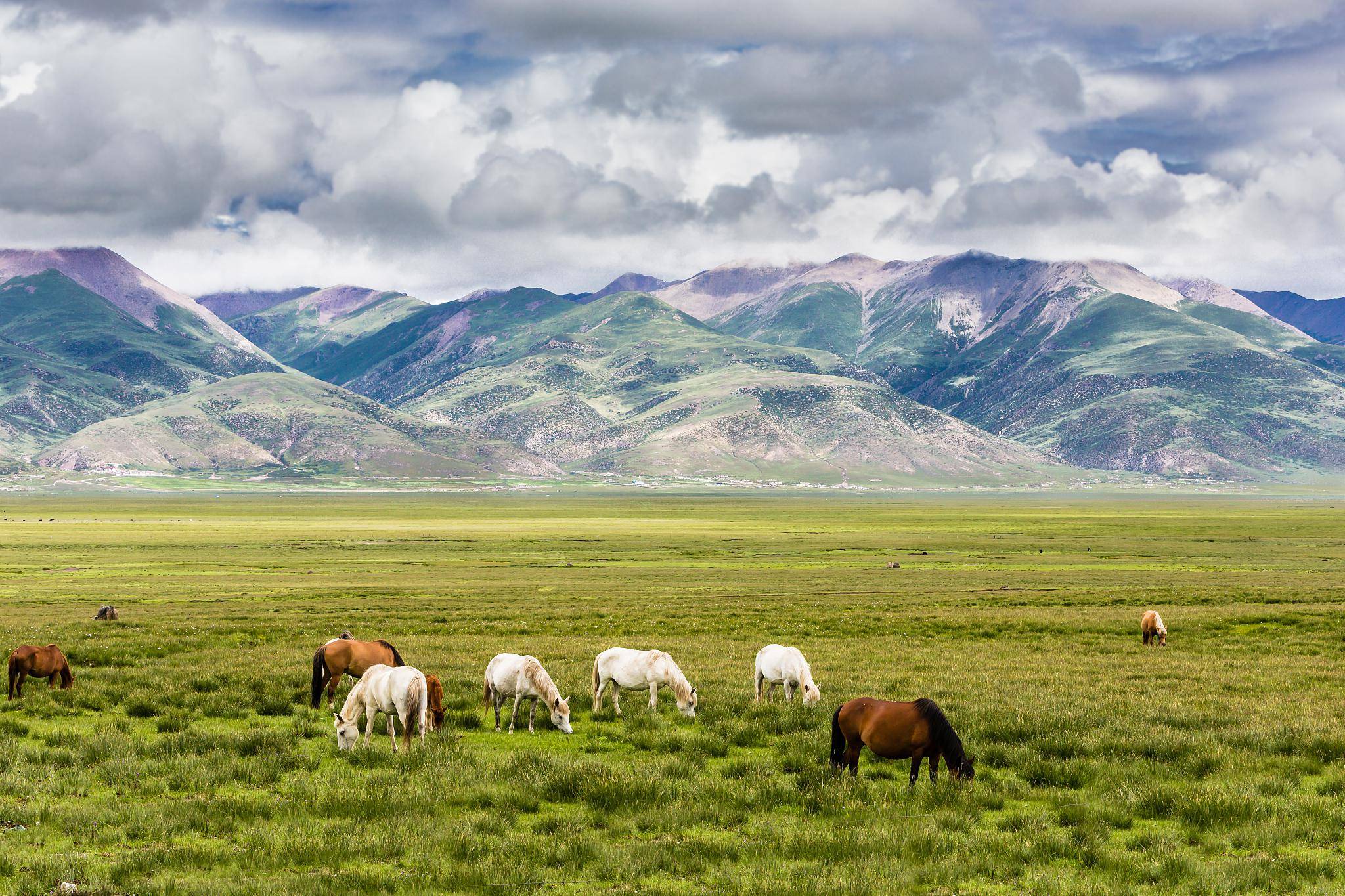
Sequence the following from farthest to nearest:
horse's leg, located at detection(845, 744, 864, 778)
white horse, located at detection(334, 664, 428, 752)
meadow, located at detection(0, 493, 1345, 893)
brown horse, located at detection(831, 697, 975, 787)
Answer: white horse, located at detection(334, 664, 428, 752) → horse's leg, located at detection(845, 744, 864, 778) → brown horse, located at detection(831, 697, 975, 787) → meadow, located at detection(0, 493, 1345, 893)

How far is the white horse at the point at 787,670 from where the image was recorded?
2023cm

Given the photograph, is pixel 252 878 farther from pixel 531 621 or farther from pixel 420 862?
pixel 531 621

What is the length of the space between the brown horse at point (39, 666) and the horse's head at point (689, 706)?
13.6 metres

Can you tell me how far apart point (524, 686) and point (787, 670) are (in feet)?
17.4

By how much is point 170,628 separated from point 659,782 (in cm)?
2949

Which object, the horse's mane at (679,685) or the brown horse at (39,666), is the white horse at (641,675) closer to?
the horse's mane at (679,685)

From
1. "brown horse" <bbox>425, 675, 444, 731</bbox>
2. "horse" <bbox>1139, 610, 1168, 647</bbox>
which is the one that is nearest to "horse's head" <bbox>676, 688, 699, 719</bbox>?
"brown horse" <bbox>425, 675, 444, 731</bbox>

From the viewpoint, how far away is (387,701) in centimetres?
1644

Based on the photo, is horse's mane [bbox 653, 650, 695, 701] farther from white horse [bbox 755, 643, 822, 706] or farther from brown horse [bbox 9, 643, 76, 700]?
brown horse [bbox 9, 643, 76, 700]

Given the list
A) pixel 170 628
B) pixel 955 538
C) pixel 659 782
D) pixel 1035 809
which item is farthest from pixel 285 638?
pixel 955 538

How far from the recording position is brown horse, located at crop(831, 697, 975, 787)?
46.2 ft

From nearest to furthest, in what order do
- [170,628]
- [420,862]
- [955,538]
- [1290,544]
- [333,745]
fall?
[420,862]
[333,745]
[170,628]
[1290,544]
[955,538]

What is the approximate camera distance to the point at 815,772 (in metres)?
14.8

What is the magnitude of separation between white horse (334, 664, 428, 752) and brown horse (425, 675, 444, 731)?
3.76 ft
